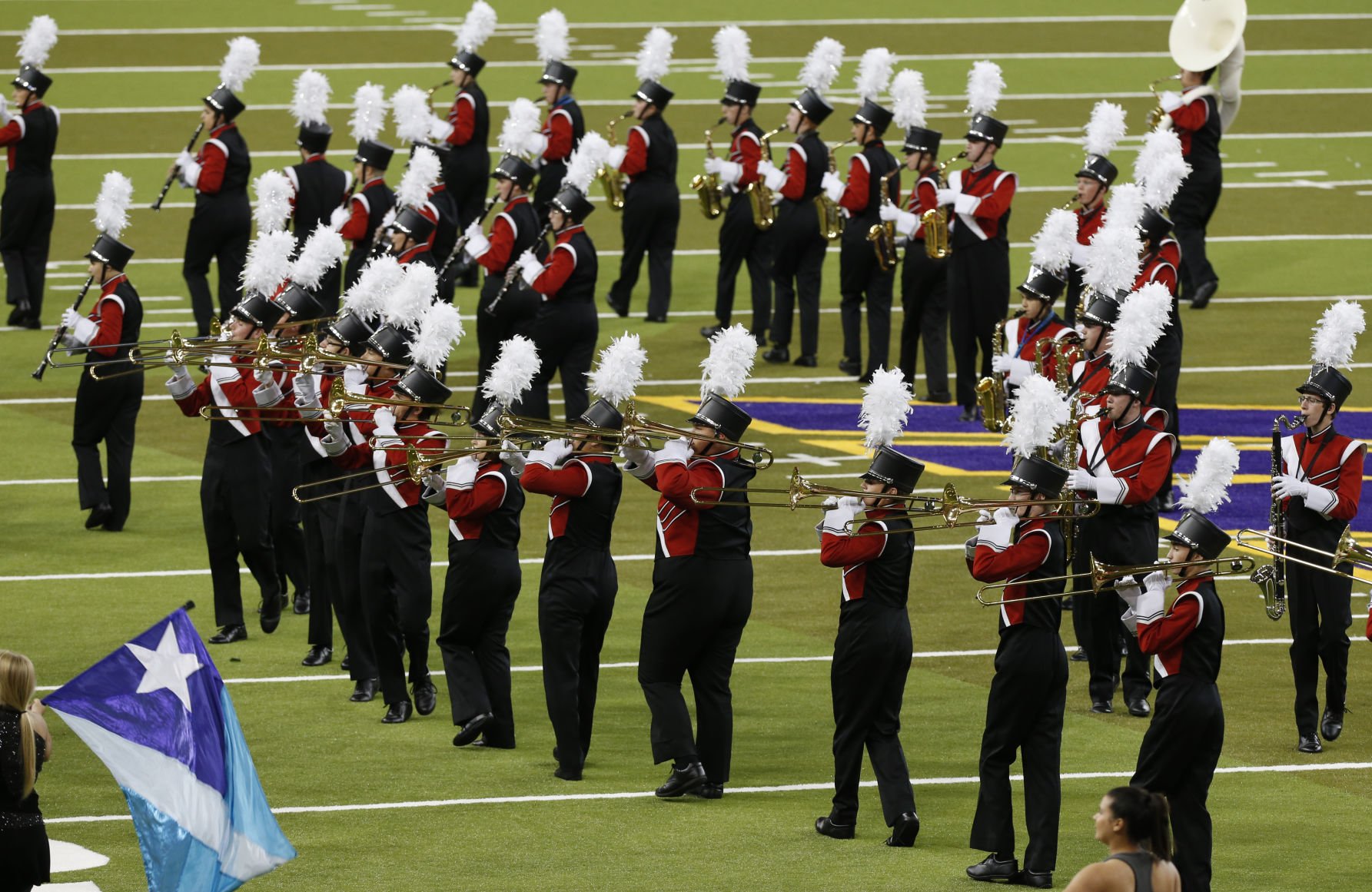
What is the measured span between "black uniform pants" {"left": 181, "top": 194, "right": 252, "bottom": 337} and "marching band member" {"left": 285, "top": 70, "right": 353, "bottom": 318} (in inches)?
16.3

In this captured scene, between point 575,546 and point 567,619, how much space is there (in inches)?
12.2

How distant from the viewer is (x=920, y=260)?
16.4 meters

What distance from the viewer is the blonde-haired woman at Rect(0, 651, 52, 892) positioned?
7.03 meters

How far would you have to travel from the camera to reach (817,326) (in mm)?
17984

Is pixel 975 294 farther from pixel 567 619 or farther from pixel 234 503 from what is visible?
pixel 567 619

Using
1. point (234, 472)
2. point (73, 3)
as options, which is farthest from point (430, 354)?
point (73, 3)

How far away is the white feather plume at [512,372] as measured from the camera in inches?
392

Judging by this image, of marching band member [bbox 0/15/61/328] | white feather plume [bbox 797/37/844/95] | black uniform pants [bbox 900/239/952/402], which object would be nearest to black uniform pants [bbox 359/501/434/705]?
black uniform pants [bbox 900/239/952/402]

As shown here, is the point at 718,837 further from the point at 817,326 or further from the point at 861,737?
the point at 817,326

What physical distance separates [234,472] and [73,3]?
2101cm

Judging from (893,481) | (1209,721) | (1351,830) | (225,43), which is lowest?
(1351,830)

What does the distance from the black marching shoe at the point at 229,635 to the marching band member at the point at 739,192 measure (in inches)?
239

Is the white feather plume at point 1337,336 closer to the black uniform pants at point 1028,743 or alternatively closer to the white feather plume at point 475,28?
the black uniform pants at point 1028,743

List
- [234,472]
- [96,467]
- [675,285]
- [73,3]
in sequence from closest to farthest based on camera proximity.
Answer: [234,472] → [96,467] → [675,285] → [73,3]
